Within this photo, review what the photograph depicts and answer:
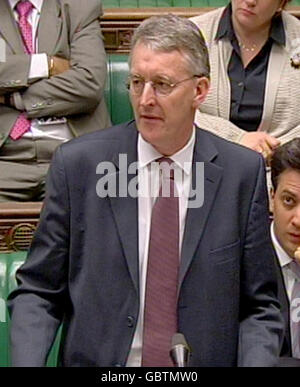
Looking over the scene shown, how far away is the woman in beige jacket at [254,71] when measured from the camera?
141 cm

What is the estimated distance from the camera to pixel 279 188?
111 cm

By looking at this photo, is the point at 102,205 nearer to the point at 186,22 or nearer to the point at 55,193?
the point at 55,193

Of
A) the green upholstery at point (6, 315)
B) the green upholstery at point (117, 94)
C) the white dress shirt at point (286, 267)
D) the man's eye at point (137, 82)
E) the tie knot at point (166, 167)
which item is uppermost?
the man's eye at point (137, 82)

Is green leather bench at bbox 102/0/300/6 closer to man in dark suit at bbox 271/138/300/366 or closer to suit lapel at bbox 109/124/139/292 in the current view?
man in dark suit at bbox 271/138/300/366

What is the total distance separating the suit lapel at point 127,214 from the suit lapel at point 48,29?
1.88 feet

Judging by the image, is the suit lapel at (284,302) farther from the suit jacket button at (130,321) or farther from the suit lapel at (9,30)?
the suit lapel at (9,30)

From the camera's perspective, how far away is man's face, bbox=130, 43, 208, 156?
893 millimetres

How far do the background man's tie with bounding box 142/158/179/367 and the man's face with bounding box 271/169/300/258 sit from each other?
20 cm

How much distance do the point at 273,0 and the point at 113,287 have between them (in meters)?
0.65

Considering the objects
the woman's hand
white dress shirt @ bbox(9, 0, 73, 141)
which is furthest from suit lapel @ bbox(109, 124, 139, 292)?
white dress shirt @ bbox(9, 0, 73, 141)

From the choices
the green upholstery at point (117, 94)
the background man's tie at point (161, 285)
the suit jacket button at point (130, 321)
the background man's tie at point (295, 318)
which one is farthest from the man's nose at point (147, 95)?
the green upholstery at point (117, 94)

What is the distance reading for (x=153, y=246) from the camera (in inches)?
36.5

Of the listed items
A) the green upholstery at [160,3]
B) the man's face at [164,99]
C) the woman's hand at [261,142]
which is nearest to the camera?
the man's face at [164,99]

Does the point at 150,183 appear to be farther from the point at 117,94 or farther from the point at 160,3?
the point at 160,3
